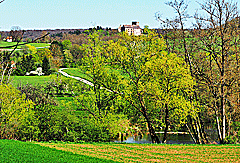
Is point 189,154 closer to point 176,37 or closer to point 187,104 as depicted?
point 187,104

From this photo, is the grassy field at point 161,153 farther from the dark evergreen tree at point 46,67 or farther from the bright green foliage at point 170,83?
the dark evergreen tree at point 46,67

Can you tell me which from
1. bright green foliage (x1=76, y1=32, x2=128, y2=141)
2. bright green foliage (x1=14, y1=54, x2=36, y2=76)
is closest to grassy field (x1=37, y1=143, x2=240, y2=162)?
bright green foliage (x1=76, y1=32, x2=128, y2=141)

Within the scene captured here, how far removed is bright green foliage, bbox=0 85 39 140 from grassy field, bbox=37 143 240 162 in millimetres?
3996

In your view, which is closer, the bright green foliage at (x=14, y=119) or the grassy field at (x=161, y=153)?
the grassy field at (x=161, y=153)

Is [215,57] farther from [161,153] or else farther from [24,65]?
[24,65]

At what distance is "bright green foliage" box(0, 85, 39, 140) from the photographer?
13430mm

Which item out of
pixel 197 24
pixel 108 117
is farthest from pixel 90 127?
pixel 197 24

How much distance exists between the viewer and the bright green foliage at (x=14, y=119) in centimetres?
1343

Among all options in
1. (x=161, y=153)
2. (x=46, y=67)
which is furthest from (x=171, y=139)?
(x=46, y=67)

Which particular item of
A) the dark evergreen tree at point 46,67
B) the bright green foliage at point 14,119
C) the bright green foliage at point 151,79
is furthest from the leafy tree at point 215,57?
the dark evergreen tree at point 46,67

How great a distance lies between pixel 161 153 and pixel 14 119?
756 cm

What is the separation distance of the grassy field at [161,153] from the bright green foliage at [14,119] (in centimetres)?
400

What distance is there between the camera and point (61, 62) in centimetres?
5353

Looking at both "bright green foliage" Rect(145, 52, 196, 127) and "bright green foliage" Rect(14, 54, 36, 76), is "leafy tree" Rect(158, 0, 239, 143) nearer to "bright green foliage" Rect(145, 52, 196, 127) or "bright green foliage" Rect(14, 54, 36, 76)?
"bright green foliage" Rect(145, 52, 196, 127)
